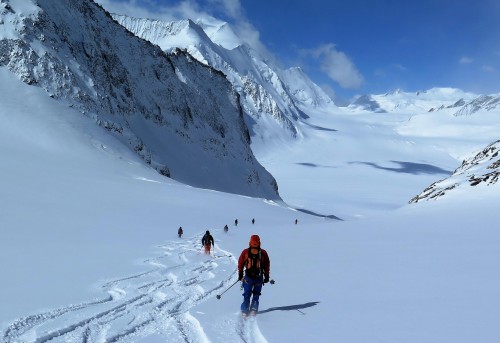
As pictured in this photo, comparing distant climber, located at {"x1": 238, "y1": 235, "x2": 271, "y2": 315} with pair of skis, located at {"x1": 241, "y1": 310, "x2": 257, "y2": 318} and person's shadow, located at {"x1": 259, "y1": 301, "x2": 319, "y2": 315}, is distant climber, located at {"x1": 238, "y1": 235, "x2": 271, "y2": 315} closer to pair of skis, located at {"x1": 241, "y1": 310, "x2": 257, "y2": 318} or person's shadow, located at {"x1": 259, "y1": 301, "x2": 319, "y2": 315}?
pair of skis, located at {"x1": 241, "y1": 310, "x2": 257, "y2": 318}

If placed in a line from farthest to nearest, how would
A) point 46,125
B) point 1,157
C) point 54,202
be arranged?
point 46,125
point 1,157
point 54,202

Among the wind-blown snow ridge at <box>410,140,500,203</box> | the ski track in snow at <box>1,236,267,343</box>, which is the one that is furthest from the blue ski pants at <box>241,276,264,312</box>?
the wind-blown snow ridge at <box>410,140,500,203</box>

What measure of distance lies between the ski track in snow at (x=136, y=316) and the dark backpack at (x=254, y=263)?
1.04 m

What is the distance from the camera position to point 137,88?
68.9 meters

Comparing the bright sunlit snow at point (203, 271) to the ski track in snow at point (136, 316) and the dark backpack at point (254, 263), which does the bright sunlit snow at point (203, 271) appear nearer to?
the ski track in snow at point (136, 316)

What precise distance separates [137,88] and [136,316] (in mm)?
64505

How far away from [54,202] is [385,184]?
13950 centimetres

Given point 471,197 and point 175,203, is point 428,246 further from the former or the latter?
point 175,203

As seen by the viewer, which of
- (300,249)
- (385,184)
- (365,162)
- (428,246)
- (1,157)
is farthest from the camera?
(365,162)

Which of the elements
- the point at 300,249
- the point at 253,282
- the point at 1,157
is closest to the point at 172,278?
the point at 253,282

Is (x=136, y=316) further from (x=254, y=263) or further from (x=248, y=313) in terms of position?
(x=254, y=263)

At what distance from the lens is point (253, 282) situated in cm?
927

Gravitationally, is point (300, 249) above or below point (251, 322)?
above

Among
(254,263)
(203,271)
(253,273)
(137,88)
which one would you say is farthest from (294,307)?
(137,88)
